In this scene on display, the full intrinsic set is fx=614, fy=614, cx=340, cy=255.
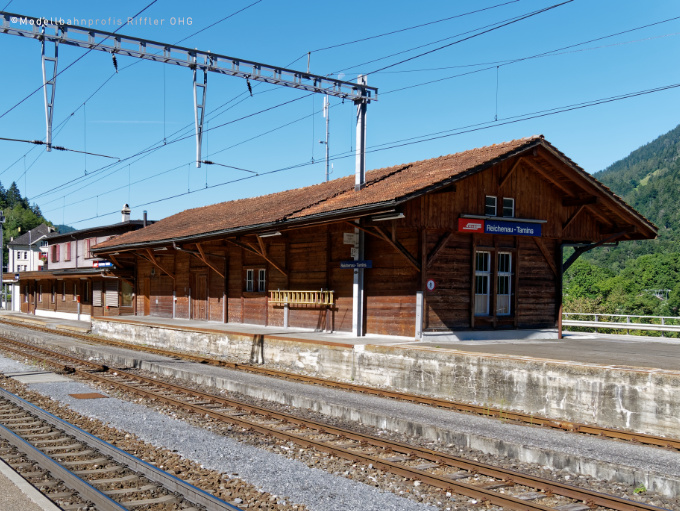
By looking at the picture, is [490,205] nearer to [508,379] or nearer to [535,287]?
[535,287]

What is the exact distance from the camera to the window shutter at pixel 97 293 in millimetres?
34794

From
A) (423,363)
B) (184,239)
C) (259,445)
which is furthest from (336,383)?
(184,239)

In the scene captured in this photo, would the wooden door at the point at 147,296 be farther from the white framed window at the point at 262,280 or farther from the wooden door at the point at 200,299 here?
the white framed window at the point at 262,280

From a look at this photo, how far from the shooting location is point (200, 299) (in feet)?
85.0

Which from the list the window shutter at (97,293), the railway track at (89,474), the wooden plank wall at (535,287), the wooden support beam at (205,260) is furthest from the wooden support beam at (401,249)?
the window shutter at (97,293)

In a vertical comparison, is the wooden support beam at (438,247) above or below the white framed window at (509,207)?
below

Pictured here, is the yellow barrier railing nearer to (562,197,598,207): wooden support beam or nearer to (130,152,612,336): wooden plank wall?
(130,152,612,336): wooden plank wall

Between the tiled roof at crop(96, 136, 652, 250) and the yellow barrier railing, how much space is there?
253 centimetres

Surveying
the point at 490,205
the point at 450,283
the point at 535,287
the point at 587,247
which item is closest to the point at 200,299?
the point at 450,283

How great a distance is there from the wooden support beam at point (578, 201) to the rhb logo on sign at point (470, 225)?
3930 millimetres

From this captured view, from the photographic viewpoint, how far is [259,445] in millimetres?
8086

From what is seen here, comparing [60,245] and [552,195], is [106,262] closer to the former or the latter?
[60,245]

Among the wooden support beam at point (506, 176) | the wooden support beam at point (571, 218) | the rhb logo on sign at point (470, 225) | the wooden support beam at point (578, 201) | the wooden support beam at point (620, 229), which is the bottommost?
the rhb logo on sign at point (470, 225)

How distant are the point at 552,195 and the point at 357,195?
609 centimetres
